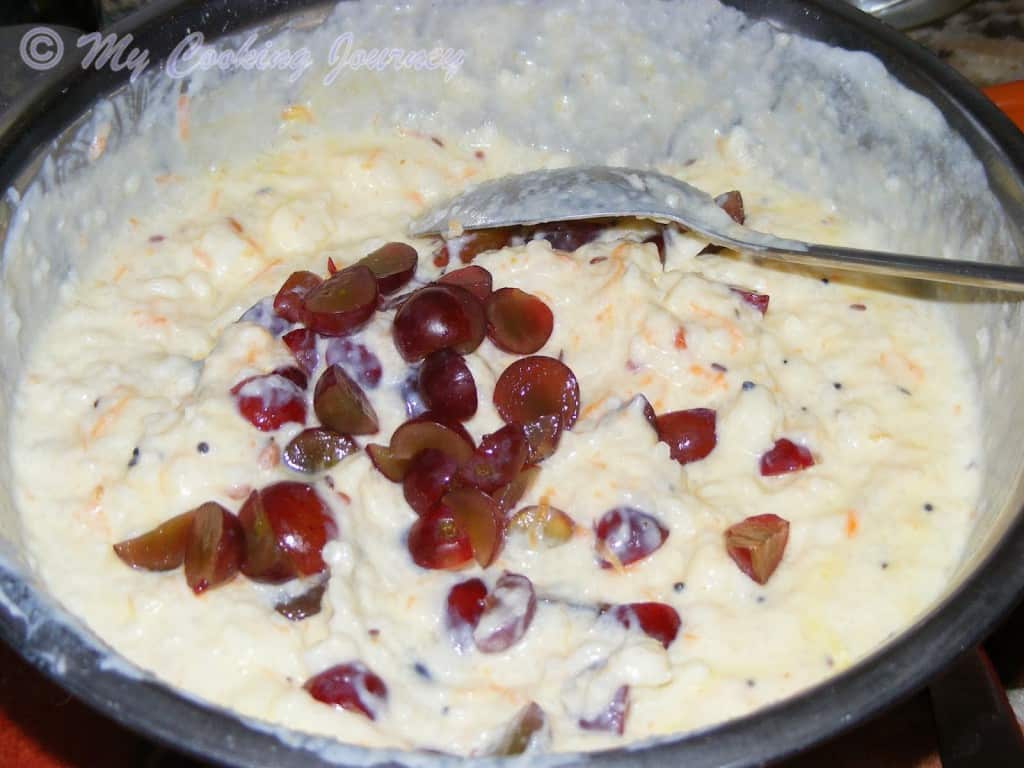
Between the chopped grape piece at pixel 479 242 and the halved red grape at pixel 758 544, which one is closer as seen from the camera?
the halved red grape at pixel 758 544

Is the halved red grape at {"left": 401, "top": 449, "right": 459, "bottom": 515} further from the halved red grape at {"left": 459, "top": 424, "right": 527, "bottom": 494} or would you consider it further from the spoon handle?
the spoon handle

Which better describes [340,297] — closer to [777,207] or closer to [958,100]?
[777,207]

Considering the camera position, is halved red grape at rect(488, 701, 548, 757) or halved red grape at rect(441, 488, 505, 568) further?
halved red grape at rect(441, 488, 505, 568)

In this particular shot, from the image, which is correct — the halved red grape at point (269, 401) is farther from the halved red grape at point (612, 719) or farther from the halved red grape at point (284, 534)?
the halved red grape at point (612, 719)

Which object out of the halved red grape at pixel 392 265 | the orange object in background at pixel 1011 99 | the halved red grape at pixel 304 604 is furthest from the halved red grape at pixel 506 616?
the orange object in background at pixel 1011 99

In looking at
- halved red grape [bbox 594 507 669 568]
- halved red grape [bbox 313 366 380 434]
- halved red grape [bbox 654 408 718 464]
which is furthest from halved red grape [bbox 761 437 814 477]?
halved red grape [bbox 313 366 380 434]

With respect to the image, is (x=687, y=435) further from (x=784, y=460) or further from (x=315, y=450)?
(x=315, y=450)
